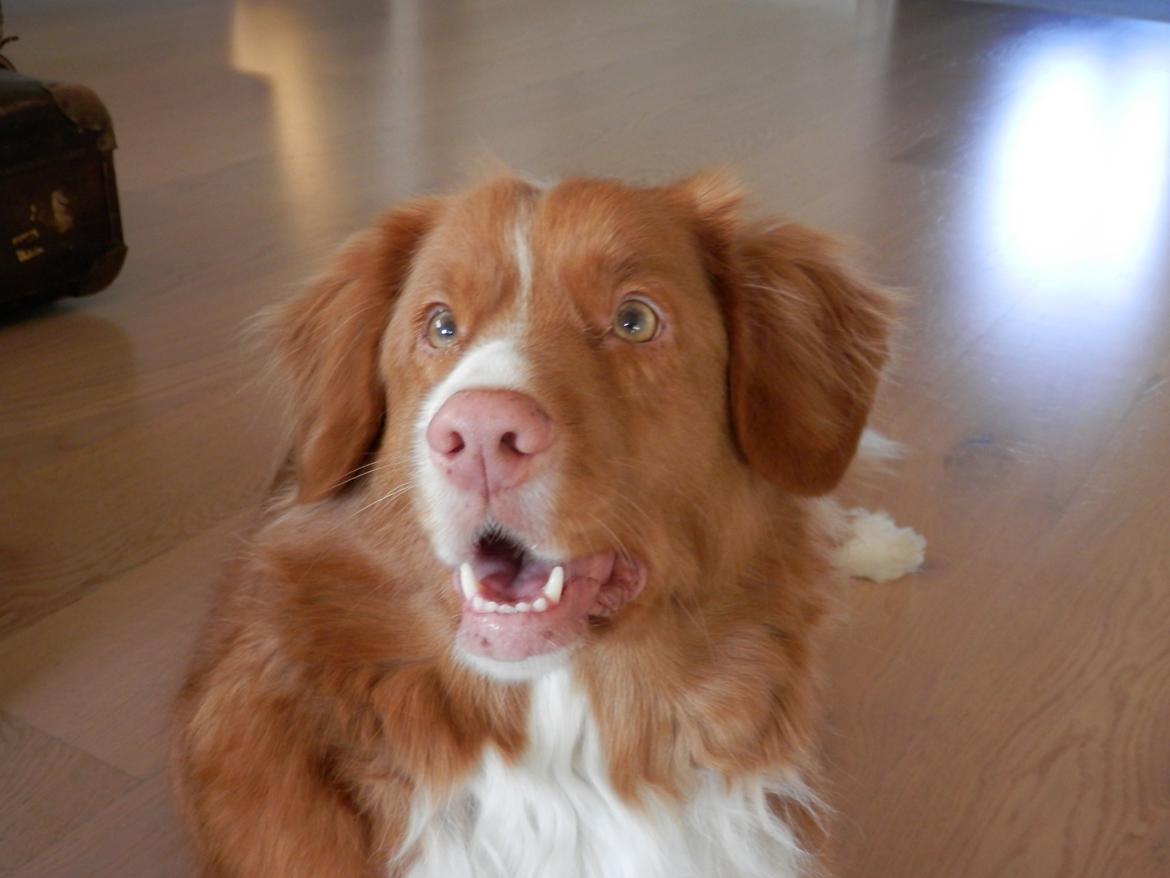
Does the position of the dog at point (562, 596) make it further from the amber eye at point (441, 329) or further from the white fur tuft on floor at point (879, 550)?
the white fur tuft on floor at point (879, 550)

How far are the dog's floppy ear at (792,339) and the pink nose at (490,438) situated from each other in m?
0.39

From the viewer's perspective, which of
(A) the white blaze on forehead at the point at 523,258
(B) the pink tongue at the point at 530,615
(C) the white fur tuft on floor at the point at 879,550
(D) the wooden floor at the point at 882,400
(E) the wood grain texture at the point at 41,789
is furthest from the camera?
(C) the white fur tuft on floor at the point at 879,550

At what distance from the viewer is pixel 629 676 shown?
1.71 m

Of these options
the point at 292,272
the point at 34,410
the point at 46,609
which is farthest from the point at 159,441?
the point at 292,272

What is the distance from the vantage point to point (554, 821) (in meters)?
1.68

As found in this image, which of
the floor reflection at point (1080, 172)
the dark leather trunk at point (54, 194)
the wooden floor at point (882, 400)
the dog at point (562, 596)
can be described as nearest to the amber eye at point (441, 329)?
the dog at point (562, 596)

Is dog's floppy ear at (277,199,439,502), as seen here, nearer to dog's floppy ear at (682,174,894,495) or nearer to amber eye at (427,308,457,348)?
amber eye at (427,308,457,348)

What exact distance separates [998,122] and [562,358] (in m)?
4.76

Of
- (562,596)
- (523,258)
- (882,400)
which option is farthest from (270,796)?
(882,400)

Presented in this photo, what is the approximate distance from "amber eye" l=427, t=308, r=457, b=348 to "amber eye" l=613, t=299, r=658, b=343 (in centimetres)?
19

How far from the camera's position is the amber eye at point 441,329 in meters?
1.68

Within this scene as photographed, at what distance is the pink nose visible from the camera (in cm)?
141

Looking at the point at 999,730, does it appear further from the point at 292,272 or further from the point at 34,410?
the point at 292,272

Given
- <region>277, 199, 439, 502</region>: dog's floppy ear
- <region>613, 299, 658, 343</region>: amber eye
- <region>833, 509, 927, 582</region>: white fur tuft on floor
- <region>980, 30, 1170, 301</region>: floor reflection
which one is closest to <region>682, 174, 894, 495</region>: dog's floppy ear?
<region>613, 299, 658, 343</region>: amber eye
